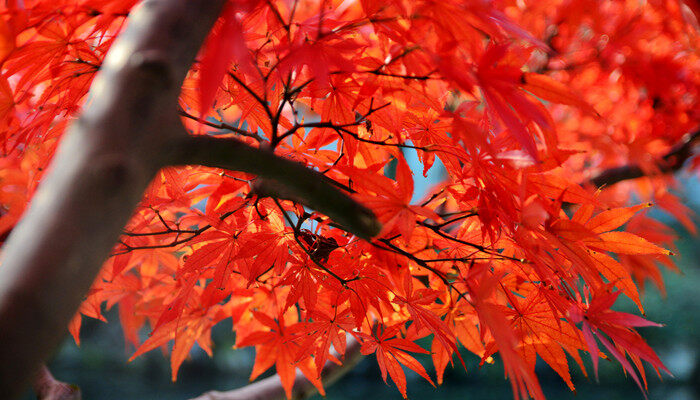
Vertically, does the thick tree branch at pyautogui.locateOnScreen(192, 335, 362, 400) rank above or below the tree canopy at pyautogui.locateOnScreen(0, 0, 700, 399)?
below

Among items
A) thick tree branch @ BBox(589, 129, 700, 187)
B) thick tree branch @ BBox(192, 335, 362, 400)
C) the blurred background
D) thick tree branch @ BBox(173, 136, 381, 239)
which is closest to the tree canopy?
thick tree branch @ BBox(173, 136, 381, 239)

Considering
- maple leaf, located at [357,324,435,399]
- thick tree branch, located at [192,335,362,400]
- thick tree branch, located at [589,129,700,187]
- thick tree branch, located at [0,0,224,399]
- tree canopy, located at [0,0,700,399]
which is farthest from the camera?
thick tree branch, located at [589,129,700,187]

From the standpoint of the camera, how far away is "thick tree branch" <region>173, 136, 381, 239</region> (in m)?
0.31

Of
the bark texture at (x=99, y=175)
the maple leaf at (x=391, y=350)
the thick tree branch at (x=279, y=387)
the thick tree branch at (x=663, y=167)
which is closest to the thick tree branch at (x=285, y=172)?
the bark texture at (x=99, y=175)

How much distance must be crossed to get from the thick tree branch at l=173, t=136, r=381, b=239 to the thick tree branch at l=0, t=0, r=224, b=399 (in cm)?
3

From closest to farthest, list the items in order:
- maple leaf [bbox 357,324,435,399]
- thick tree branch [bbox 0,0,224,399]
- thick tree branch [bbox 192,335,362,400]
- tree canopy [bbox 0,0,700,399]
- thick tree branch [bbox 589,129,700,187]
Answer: thick tree branch [bbox 0,0,224,399], tree canopy [bbox 0,0,700,399], maple leaf [bbox 357,324,435,399], thick tree branch [bbox 192,335,362,400], thick tree branch [bbox 589,129,700,187]

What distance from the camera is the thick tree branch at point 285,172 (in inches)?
12.2

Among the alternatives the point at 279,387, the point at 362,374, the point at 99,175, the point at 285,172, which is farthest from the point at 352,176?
the point at 362,374

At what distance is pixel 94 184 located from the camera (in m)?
0.24

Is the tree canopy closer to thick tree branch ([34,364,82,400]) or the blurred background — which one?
thick tree branch ([34,364,82,400])

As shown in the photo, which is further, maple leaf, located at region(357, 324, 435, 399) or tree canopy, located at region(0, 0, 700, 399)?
maple leaf, located at region(357, 324, 435, 399)

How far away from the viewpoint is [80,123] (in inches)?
9.8

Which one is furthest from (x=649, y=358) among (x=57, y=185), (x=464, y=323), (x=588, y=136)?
(x=588, y=136)

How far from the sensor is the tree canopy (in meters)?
0.36
